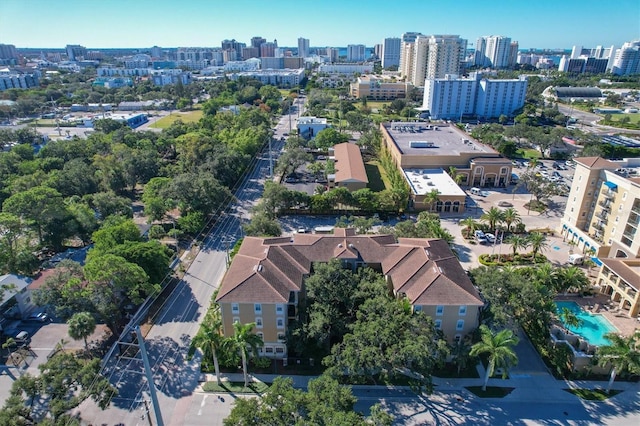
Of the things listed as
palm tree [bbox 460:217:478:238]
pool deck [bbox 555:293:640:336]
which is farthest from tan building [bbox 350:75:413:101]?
pool deck [bbox 555:293:640:336]

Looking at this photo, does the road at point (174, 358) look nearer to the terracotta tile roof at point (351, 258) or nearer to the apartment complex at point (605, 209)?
the terracotta tile roof at point (351, 258)

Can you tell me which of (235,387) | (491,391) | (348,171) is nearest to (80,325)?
(235,387)

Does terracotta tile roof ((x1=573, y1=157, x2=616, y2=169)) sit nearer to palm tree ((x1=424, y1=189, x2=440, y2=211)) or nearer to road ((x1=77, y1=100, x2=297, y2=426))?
palm tree ((x1=424, y1=189, x2=440, y2=211))

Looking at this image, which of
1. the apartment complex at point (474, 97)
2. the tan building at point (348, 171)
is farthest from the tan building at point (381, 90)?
the tan building at point (348, 171)

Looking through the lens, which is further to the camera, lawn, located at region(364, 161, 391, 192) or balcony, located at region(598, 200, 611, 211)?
lawn, located at region(364, 161, 391, 192)

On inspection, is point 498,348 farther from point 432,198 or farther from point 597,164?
point 597,164
